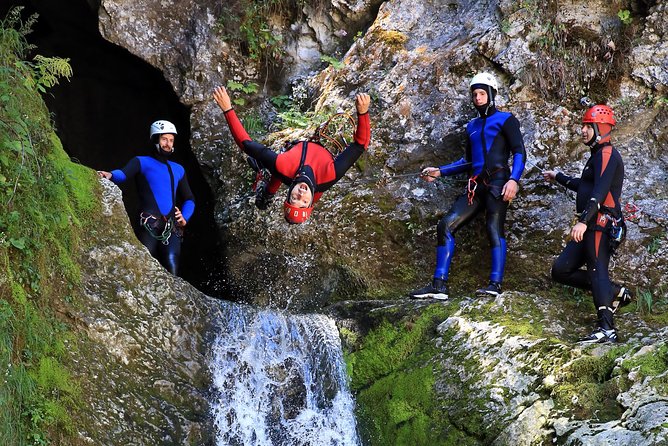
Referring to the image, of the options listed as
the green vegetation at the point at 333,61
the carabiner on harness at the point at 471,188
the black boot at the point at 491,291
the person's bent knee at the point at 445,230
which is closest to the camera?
the black boot at the point at 491,291

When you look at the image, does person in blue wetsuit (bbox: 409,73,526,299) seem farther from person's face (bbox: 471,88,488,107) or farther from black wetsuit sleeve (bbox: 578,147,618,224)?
black wetsuit sleeve (bbox: 578,147,618,224)

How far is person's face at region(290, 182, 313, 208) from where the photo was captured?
267 inches

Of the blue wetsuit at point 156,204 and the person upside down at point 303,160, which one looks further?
the blue wetsuit at point 156,204

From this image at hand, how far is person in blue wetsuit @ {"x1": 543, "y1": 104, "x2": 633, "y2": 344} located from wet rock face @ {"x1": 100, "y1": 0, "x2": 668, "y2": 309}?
1371 millimetres

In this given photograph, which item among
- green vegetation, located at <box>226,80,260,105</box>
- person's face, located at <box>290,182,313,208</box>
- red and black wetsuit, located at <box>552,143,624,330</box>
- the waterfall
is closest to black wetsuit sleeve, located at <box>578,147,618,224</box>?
red and black wetsuit, located at <box>552,143,624,330</box>

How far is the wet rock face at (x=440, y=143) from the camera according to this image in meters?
8.34

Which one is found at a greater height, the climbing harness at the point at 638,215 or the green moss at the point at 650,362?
the climbing harness at the point at 638,215

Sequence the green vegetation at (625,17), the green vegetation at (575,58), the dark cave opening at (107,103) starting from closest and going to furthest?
the green vegetation at (575,58) → the green vegetation at (625,17) → the dark cave opening at (107,103)

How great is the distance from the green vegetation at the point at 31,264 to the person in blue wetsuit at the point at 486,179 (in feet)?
11.4

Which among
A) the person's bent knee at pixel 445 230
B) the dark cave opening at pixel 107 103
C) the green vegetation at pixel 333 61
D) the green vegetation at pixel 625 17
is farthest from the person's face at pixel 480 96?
the dark cave opening at pixel 107 103

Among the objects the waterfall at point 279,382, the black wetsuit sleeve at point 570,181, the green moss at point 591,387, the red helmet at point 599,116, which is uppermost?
the red helmet at point 599,116

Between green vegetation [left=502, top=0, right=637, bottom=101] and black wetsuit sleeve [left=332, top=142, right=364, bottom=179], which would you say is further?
green vegetation [left=502, top=0, right=637, bottom=101]

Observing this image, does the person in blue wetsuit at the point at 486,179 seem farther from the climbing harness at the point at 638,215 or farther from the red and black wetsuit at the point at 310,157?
the climbing harness at the point at 638,215

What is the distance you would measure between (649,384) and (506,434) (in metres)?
1.09
